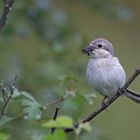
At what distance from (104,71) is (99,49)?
16 cm

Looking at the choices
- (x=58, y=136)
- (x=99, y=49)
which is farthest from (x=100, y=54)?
(x=58, y=136)

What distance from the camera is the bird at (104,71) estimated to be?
7.67 ft

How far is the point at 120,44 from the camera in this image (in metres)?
6.84

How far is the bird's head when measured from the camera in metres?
2.54

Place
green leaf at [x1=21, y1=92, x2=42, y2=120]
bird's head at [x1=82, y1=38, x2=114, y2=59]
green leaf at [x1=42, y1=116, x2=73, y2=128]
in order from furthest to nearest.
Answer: bird's head at [x1=82, y1=38, x2=114, y2=59] → green leaf at [x1=21, y1=92, x2=42, y2=120] → green leaf at [x1=42, y1=116, x2=73, y2=128]

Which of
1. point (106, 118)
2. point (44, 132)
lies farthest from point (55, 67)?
point (106, 118)

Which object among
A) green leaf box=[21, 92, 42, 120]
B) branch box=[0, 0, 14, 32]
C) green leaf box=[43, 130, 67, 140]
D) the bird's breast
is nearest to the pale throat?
the bird's breast

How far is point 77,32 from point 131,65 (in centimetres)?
309

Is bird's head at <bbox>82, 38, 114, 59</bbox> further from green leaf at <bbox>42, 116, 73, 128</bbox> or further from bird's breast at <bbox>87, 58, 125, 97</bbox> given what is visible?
green leaf at <bbox>42, 116, 73, 128</bbox>

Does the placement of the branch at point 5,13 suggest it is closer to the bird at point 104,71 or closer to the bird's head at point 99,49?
the bird at point 104,71

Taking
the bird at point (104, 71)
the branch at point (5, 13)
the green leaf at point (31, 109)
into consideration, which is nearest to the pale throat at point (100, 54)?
the bird at point (104, 71)

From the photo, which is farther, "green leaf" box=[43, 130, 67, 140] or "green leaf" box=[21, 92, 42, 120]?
"green leaf" box=[21, 92, 42, 120]

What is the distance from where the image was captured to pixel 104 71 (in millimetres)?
2398

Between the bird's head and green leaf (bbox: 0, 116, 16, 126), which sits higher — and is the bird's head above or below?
above
